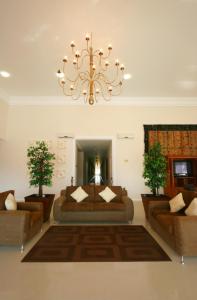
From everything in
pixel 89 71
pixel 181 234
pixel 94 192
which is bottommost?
pixel 181 234

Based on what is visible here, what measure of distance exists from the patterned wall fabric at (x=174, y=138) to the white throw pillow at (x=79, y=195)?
8.78 feet

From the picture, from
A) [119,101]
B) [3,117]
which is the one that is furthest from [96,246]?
[3,117]

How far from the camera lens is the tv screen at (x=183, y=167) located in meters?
6.31

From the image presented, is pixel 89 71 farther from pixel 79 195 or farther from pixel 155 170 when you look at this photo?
pixel 79 195

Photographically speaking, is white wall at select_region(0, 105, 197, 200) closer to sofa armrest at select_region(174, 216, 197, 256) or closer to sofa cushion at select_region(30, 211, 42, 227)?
sofa cushion at select_region(30, 211, 42, 227)

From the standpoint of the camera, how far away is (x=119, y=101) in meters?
6.89

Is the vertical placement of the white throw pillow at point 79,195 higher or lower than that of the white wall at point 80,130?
lower

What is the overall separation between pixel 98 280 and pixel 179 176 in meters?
4.70

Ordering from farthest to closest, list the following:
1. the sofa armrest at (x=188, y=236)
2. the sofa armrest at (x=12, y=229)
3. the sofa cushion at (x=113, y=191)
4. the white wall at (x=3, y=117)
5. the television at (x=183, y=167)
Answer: the white wall at (x=3, y=117), the television at (x=183, y=167), the sofa cushion at (x=113, y=191), the sofa armrest at (x=12, y=229), the sofa armrest at (x=188, y=236)

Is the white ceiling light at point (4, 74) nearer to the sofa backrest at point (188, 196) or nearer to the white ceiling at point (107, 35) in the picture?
the white ceiling at point (107, 35)

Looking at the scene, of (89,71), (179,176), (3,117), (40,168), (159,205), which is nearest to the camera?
(159,205)

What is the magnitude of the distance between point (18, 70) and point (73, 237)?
13.5 feet

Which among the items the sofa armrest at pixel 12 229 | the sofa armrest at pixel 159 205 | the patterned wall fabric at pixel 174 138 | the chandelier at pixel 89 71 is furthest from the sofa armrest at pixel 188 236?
the patterned wall fabric at pixel 174 138
